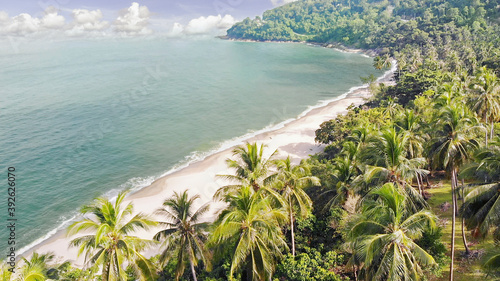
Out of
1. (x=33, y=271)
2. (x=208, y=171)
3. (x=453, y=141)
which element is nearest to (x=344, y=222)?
(x=453, y=141)

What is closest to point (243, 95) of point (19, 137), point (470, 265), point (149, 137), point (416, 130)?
point (149, 137)

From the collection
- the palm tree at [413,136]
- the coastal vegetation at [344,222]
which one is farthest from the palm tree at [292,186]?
the palm tree at [413,136]

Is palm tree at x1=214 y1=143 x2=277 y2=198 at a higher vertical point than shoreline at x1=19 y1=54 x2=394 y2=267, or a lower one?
higher

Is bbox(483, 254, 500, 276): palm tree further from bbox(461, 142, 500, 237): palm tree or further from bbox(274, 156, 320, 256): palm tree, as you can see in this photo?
bbox(274, 156, 320, 256): palm tree

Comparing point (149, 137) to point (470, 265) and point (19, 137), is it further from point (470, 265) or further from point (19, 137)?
point (470, 265)

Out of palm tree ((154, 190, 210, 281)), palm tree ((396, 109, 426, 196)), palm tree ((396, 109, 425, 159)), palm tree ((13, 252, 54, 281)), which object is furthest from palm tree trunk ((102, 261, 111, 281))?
palm tree ((396, 109, 425, 159))
